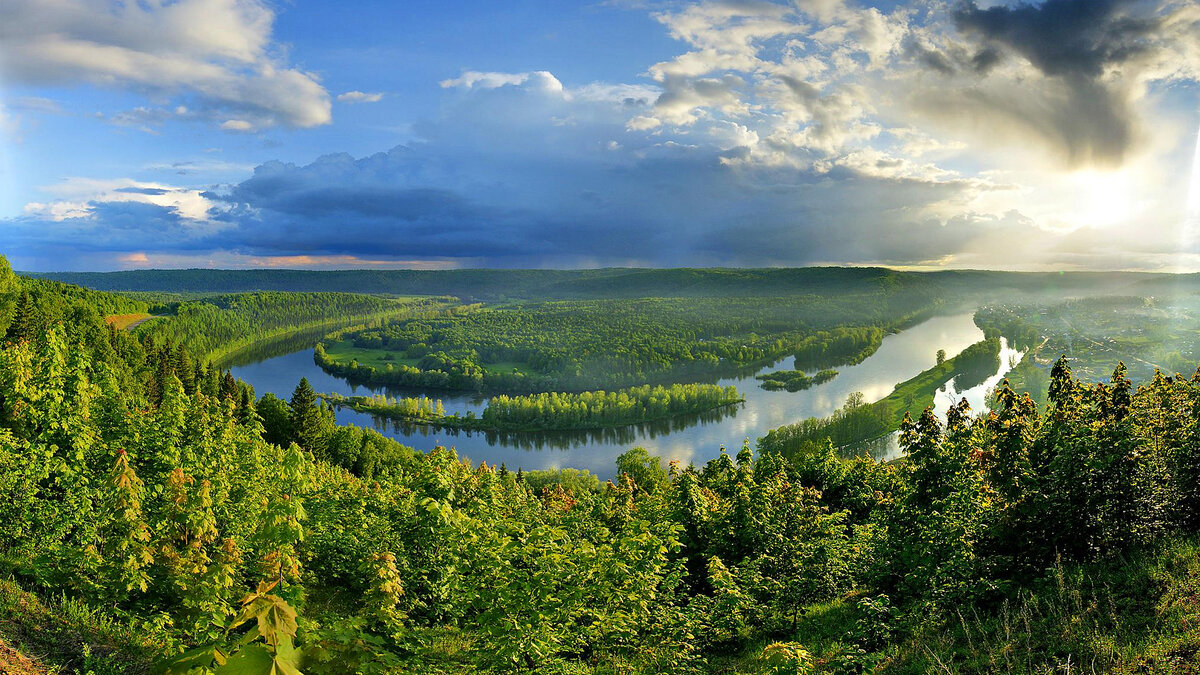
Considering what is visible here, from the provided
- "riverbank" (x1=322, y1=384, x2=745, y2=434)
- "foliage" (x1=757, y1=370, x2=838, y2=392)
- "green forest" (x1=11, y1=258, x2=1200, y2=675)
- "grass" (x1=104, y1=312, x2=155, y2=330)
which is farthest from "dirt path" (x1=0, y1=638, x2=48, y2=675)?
"grass" (x1=104, y1=312, x2=155, y2=330)

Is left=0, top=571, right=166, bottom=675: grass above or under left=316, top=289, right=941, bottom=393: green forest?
above

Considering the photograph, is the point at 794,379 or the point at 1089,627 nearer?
the point at 1089,627

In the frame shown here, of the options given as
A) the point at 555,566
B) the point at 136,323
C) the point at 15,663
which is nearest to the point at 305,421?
the point at 15,663

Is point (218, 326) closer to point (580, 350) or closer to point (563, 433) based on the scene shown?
point (580, 350)

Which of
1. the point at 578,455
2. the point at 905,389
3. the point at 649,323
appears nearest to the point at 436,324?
the point at 649,323

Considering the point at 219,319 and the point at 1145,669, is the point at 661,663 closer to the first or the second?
the point at 1145,669

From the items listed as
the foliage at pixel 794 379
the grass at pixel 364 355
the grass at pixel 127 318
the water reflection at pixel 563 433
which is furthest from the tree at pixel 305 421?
the grass at pixel 364 355

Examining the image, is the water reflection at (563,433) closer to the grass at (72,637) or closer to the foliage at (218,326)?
the foliage at (218,326)

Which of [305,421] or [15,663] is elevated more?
[15,663]

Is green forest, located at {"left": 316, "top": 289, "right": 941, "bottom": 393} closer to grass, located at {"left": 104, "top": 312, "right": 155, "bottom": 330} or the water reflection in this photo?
the water reflection
